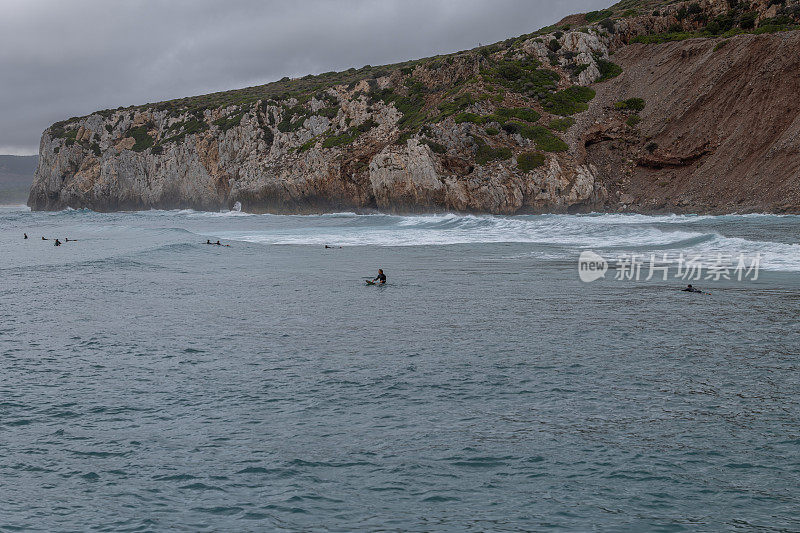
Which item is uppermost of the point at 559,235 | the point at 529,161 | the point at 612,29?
the point at 612,29

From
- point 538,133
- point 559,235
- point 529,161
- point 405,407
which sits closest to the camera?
point 405,407

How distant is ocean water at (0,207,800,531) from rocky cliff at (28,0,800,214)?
41902 millimetres

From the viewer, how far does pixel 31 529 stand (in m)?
6.96

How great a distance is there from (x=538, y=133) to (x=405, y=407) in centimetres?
6515

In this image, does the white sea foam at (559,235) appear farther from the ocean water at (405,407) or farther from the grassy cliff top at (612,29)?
the grassy cliff top at (612,29)

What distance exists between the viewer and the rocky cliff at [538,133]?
197 ft

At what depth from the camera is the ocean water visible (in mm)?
7352

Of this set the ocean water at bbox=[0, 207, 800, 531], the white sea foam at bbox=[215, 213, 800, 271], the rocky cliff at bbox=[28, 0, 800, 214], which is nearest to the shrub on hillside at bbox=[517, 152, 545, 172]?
the rocky cliff at bbox=[28, 0, 800, 214]

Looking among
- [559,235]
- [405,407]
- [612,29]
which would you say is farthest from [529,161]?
[405,407]

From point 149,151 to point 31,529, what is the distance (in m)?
114

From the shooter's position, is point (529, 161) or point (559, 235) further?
point (529, 161)

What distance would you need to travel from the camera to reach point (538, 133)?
234 ft

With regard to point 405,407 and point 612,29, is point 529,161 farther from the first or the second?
point 405,407

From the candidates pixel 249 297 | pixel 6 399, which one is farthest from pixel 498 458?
pixel 249 297
